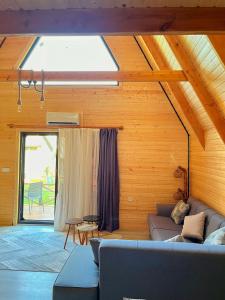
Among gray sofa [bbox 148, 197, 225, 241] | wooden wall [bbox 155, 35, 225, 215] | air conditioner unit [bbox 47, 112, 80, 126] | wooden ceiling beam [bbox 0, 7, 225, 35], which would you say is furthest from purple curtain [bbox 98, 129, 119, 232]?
wooden ceiling beam [bbox 0, 7, 225, 35]

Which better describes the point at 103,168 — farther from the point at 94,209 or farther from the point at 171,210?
the point at 171,210

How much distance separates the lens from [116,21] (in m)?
1.97

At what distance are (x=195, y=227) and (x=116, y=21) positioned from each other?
2.64m

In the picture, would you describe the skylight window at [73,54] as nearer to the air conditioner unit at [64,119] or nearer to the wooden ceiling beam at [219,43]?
the air conditioner unit at [64,119]

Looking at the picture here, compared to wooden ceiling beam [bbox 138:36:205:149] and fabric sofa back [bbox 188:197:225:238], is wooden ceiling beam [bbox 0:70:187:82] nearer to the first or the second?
wooden ceiling beam [bbox 138:36:205:149]

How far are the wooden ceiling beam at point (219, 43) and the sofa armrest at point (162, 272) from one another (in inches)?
66.6

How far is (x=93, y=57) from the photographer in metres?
5.55

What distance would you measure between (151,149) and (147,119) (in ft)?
1.99

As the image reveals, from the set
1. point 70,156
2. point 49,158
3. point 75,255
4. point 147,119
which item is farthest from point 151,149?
point 75,255

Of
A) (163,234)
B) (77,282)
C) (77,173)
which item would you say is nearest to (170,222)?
(163,234)

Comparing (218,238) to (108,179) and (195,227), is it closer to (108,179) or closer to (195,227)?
(195,227)

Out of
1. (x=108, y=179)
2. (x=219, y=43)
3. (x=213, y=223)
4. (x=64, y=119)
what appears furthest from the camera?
(x=64, y=119)

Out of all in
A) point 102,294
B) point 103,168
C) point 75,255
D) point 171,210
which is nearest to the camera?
point 102,294

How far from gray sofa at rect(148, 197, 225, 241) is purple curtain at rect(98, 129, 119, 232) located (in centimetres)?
89
